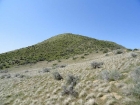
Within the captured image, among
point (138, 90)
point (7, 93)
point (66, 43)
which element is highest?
point (66, 43)

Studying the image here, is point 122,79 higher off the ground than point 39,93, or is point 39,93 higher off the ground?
point 122,79

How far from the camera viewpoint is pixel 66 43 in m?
86.8

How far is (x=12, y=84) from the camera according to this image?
1803 cm

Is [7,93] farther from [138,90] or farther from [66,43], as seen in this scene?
[66,43]

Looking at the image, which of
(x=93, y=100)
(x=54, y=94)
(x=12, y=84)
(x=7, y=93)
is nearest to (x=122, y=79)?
(x=93, y=100)

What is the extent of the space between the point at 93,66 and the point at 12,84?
304 inches

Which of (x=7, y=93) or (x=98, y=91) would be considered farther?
(x=7, y=93)

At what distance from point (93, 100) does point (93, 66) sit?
344 inches

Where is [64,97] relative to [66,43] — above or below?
below

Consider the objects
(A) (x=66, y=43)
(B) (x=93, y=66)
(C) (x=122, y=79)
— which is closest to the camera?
(C) (x=122, y=79)

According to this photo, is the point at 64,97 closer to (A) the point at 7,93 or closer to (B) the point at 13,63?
(A) the point at 7,93

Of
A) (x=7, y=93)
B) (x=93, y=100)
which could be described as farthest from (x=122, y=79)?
(x=7, y=93)

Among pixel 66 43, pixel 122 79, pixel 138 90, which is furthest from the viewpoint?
pixel 66 43

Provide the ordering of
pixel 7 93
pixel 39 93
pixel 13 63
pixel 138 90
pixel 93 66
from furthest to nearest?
pixel 13 63 → pixel 93 66 → pixel 7 93 → pixel 39 93 → pixel 138 90
